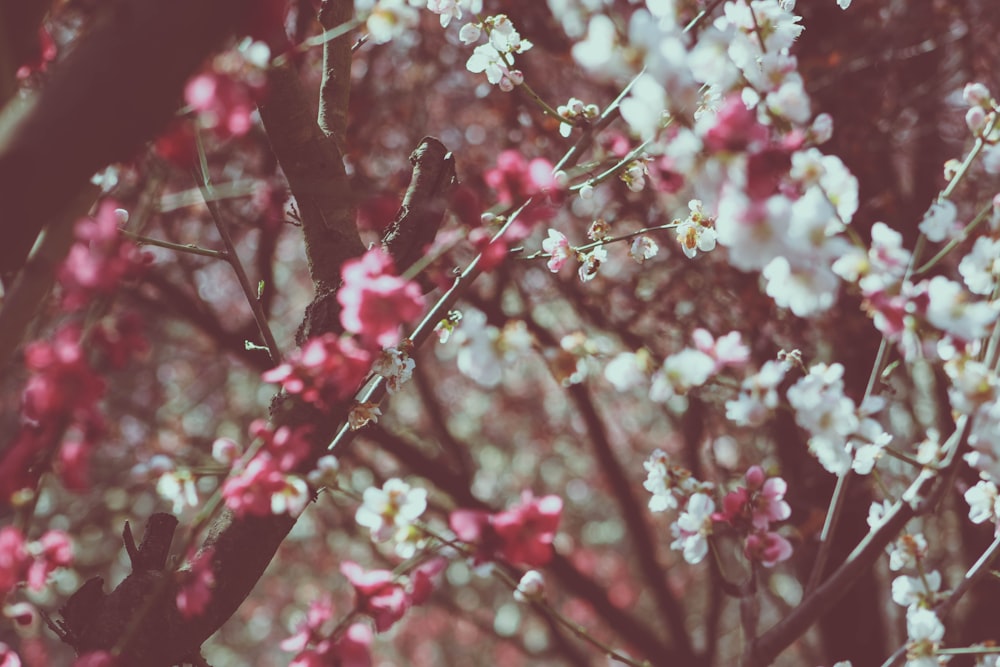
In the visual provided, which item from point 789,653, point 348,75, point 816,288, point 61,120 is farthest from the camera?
point 789,653

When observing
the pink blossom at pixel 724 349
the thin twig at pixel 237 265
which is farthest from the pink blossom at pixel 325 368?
the pink blossom at pixel 724 349

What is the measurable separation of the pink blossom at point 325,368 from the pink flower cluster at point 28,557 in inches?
20.6

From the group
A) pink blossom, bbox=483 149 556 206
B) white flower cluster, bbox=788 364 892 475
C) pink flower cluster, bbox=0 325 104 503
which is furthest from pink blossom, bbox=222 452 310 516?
white flower cluster, bbox=788 364 892 475

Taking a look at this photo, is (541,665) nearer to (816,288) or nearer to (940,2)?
(940,2)

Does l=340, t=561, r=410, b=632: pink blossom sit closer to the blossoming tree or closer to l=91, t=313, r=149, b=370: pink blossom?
the blossoming tree

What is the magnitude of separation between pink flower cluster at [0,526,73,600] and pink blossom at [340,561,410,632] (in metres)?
0.59

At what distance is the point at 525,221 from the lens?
1917mm

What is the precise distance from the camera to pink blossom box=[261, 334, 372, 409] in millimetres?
1689

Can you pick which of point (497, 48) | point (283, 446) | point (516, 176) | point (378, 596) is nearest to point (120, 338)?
point (283, 446)

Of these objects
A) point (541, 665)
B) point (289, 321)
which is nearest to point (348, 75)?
point (289, 321)

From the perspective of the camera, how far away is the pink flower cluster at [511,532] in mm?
1688

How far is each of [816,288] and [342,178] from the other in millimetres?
1413

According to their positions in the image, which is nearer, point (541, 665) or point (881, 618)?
point (881, 618)

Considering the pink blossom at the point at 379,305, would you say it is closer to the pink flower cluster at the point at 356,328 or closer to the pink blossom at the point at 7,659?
the pink flower cluster at the point at 356,328
